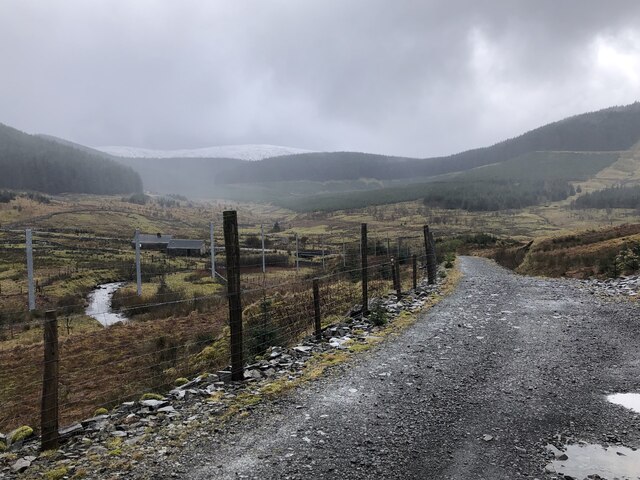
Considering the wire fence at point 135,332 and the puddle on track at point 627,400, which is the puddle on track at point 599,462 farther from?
the wire fence at point 135,332

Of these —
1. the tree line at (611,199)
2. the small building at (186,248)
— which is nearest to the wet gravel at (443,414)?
the small building at (186,248)

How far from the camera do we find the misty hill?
164000 millimetres

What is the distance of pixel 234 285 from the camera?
7406 mm

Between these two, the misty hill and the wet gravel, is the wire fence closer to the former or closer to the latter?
the wet gravel

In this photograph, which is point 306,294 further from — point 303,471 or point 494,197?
point 494,197

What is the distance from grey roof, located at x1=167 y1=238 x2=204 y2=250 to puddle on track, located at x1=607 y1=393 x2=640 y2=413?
180 ft

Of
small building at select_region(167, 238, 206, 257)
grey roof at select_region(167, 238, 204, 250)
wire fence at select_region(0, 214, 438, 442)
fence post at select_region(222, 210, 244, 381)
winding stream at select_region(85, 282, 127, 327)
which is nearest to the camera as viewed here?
fence post at select_region(222, 210, 244, 381)

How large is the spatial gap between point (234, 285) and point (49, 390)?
3015 mm

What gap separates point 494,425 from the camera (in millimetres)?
5582

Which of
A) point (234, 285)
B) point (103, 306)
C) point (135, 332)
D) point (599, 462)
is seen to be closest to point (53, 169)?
point (103, 306)

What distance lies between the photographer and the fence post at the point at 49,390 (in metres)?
5.16

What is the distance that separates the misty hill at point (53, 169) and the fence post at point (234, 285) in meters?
185

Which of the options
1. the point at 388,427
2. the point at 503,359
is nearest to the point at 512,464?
the point at 388,427

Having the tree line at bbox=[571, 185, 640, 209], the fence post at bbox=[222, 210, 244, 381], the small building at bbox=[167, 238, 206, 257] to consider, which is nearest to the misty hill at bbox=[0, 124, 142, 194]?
the small building at bbox=[167, 238, 206, 257]
